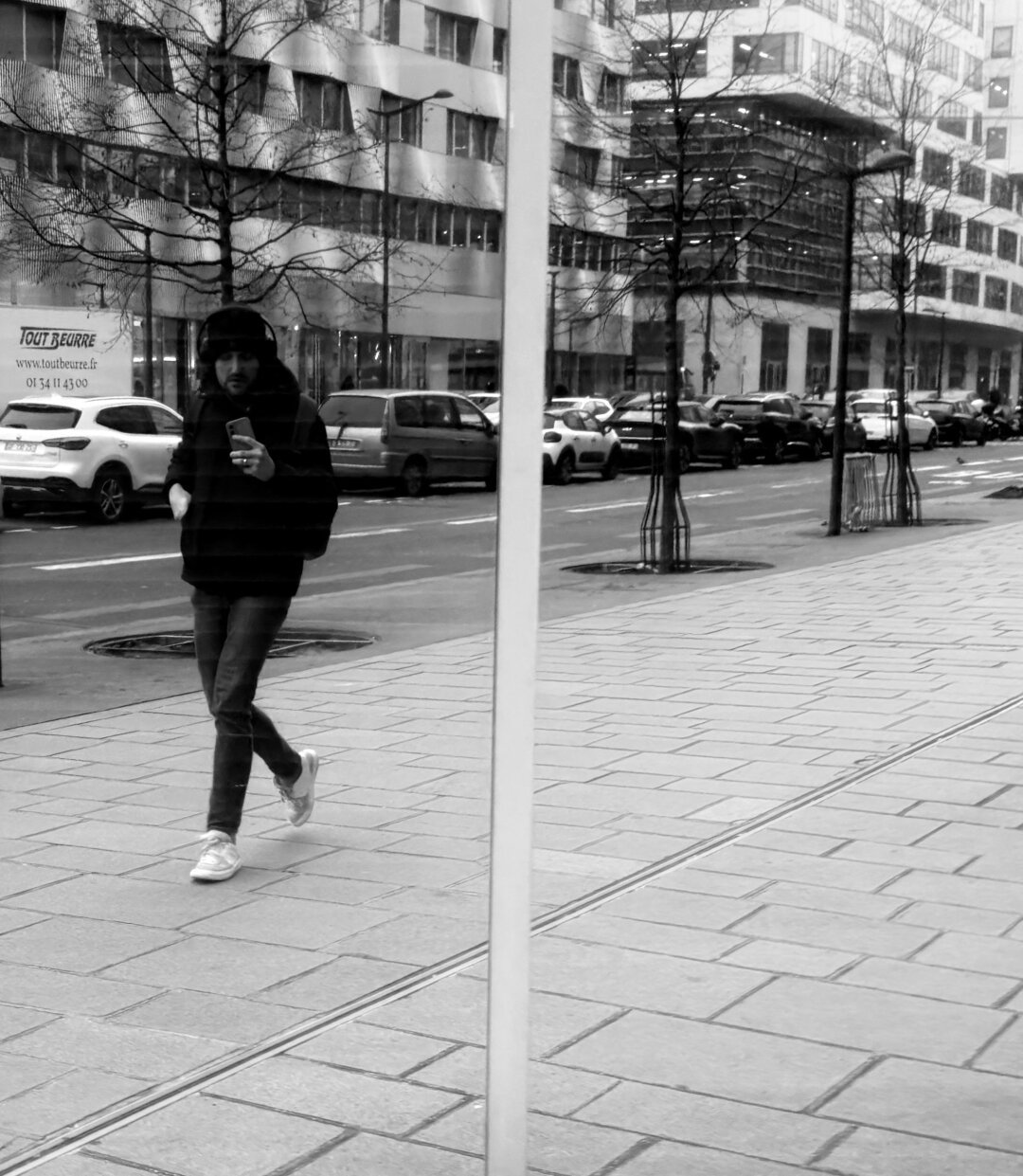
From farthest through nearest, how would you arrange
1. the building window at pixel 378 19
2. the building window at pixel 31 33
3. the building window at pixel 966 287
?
the building window at pixel 966 287 → the building window at pixel 378 19 → the building window at pixel 31 33

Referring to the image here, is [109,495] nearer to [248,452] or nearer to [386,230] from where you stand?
[248,452]

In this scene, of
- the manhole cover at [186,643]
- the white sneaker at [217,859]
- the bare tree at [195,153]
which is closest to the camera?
the bare tree at [195,153]

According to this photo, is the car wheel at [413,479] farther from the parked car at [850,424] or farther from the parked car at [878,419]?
the parked car at [878,419]

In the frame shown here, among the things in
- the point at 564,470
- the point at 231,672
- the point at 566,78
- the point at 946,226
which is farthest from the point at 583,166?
the point at 564,470

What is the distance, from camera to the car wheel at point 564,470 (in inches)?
1131

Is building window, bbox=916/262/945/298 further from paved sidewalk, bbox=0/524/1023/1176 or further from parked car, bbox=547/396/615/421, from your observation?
parked car, bbox=547/396/615/421

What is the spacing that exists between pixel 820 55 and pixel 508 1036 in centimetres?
909

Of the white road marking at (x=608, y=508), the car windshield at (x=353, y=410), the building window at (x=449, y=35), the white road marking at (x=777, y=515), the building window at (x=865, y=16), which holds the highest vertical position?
the building window at (x=865, y=16)

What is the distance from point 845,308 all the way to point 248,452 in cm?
1242

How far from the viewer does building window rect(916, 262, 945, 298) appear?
635 inches

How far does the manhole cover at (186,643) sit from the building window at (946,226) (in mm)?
6413

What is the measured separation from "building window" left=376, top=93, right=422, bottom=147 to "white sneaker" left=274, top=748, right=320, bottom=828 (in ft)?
6.51

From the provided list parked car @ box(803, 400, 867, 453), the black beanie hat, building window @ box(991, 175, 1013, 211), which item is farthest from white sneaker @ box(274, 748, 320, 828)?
parked car @ box(803, 400, 867, 453)

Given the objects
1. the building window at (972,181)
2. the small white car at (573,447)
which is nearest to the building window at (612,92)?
the building window at (972,181)
